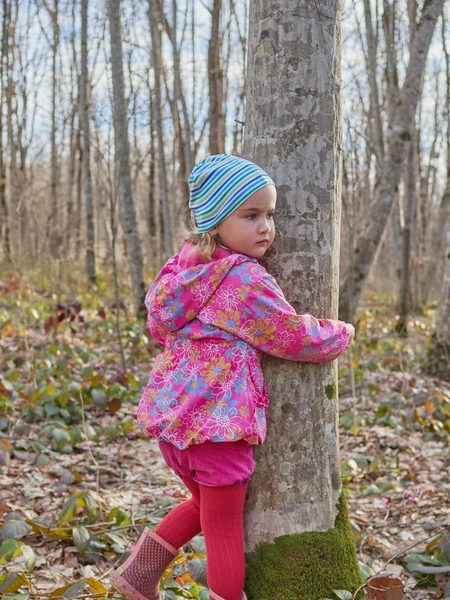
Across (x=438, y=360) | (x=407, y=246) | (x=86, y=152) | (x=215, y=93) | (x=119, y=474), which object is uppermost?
(x=215, y=93)

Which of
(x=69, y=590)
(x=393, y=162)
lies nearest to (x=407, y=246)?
(x=393, y=162)

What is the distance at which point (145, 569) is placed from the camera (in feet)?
7.06

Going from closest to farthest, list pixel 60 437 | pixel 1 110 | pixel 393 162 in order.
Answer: pixel 60 437
pixel 393 162
pixel 1 110

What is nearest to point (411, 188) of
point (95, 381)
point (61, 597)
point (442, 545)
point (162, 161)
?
point (162, 161)

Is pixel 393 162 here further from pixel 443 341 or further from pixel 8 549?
pixel 8 549

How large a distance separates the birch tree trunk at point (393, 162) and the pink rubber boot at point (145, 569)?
15.7ft

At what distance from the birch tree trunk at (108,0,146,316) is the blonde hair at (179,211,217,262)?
5.77 m

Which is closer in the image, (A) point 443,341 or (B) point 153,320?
(B) point 153,320

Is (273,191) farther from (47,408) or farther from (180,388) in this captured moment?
(47,408)

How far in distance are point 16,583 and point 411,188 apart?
10234 mm

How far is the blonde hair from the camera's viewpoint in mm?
1977

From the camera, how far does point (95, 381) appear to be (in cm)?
517

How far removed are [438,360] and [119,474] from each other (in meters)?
3.98

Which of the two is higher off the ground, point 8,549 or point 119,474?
point 8,549
